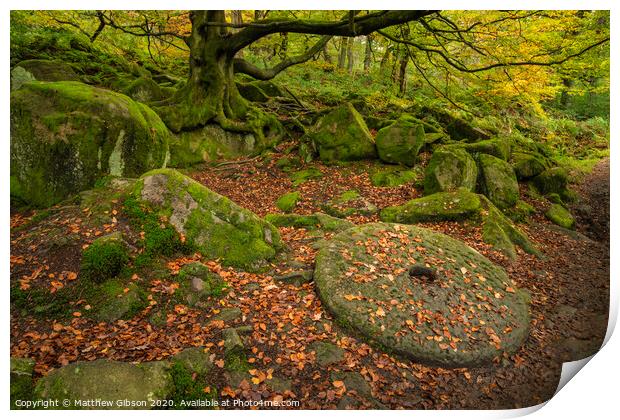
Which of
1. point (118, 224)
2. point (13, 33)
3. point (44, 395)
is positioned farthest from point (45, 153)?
point (44, 395)

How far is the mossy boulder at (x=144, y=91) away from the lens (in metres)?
9.22

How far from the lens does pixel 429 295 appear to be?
13.2ft

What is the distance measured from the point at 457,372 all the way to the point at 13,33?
7.27 metres

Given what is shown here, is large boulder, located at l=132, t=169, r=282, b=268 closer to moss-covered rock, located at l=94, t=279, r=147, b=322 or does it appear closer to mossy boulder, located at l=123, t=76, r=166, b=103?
moss-covered rock, located at l=94, t=279, r=147, b=322

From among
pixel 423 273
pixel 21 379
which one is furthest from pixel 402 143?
pixel 21 379

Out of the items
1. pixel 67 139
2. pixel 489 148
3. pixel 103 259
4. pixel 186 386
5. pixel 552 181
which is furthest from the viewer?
pixel 489 148

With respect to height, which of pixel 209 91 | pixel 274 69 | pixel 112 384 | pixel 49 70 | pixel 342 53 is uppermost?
pixel 342 53

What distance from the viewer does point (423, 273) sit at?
4.32 m

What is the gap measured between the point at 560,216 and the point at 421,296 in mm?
5610

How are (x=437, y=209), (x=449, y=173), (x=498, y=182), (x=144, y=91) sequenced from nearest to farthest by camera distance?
(x=437, y=209) < (x=449, y=173) < (x=498, y=182) < (x=144, y=91)

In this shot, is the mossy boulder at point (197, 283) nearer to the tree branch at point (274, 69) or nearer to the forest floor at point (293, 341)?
the forest floor at point (293, 341)

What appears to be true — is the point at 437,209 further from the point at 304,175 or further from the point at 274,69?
the point at 274,69

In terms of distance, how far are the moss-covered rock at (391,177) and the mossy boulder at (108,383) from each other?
623 cm

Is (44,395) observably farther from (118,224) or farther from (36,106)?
(36,106)
